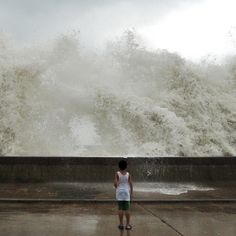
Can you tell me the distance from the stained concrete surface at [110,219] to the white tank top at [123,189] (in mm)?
357

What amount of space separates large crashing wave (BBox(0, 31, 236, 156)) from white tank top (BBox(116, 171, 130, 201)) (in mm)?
5525

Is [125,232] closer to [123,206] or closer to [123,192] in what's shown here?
[123,206]

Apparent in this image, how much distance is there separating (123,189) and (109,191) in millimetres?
2629

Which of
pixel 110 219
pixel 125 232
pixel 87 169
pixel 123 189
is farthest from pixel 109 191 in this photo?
pixel 125 232

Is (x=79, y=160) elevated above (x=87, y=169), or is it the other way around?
(x=79, y=160)

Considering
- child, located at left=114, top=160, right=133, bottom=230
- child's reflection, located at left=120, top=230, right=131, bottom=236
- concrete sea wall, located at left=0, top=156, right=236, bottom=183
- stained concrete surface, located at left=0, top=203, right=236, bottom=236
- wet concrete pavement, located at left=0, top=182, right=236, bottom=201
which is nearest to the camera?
child's reflection, located at left=120, top=230, right=131, bottom=236

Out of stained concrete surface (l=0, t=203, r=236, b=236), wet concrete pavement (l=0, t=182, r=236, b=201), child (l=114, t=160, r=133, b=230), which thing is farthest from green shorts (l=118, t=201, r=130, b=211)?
wet concrete pavement (l=0, t=182, r=236, b=201)

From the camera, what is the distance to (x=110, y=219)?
5.86 metres

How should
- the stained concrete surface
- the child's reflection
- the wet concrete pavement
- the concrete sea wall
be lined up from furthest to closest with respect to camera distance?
the concrete sea wall → the wet concrete pavement → the stained concrete surface → the child's reflection

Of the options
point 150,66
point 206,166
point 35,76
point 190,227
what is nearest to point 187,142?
point 206,166

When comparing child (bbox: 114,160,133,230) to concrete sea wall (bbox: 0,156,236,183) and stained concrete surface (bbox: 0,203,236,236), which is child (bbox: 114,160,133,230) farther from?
concrete sea wall (bbox: 0,156,236,183)

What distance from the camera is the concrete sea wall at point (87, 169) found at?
29.5 feet

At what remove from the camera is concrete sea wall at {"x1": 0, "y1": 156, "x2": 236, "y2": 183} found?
9.00 m

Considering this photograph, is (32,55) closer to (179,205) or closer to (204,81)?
(204,81)
